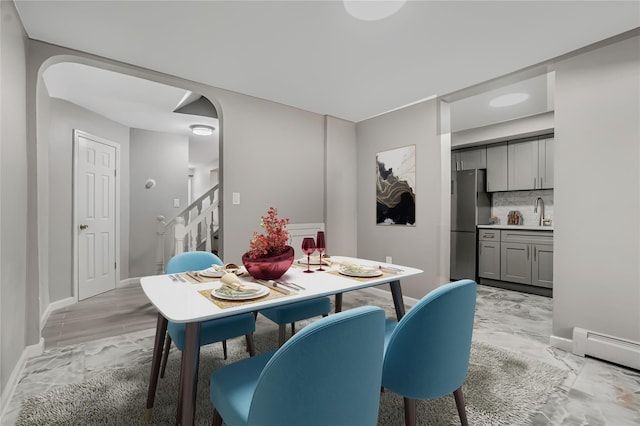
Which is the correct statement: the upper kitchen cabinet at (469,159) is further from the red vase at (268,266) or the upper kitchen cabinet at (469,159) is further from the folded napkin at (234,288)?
the folded napkin at (234,288)

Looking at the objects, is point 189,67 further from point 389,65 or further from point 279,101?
point 389,65

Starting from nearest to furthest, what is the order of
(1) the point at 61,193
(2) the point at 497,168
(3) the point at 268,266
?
(3) the point at 268,266 → (1) the point at 61,193 → (2) the point at 497,168

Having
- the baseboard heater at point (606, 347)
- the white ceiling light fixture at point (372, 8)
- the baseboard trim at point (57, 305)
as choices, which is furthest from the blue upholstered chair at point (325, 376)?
the baseboard trim at point (57, 305)

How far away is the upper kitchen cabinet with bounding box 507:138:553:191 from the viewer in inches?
166

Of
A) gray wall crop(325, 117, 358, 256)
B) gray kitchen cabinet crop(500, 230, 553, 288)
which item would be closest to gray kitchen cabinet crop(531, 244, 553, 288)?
gray kitchen cabinet crop(500, 230, 553, 288)

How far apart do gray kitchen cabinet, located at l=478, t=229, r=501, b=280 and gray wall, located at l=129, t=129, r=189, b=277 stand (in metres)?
4.87

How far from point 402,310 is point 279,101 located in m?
2.69

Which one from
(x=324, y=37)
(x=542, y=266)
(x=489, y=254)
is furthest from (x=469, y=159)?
(x=324, y=37)

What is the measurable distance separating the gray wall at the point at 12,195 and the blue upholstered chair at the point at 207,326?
0.86m

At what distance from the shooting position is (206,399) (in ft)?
5.73

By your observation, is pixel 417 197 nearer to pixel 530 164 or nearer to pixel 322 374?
pixel 530 164

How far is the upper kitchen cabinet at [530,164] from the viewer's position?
4.21 m

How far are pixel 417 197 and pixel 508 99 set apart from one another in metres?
1.52

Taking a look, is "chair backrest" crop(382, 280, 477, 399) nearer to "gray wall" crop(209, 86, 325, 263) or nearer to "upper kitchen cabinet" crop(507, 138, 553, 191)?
"gray wall" crop(209, 86, 325, 263)
